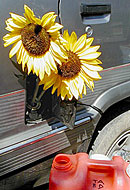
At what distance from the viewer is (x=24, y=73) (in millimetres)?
1351

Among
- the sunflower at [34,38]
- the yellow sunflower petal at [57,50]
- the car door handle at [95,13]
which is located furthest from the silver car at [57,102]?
the yellow sunflower petal at [57,50]

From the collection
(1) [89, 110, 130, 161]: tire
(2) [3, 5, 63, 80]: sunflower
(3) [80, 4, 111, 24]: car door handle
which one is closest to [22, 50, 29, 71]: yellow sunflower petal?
(2) [3, 5, 63, 80]: sunflower

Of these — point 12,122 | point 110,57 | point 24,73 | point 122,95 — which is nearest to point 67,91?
point 24,73

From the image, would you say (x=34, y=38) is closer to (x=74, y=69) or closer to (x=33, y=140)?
(x=74, y=69)

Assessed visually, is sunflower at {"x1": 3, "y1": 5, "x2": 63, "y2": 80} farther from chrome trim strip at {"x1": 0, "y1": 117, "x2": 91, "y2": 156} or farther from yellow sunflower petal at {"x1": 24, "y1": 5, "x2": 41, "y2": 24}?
chrome trim strip at {"x1": 0, "y1": 117, "x2": 91, "y2": 156}

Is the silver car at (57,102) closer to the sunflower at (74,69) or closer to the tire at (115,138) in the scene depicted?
the tire at (115,138)

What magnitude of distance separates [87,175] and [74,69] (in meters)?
0.68

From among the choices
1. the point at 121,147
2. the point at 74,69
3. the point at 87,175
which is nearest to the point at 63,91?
the point at 74,69

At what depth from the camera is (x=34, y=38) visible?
3.85 feet

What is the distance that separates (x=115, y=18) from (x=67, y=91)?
712 mm

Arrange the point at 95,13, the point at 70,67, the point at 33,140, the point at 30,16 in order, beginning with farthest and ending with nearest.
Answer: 1. the point at 95,13
2. the point at 33,140
3. the point at 70,67
4. the point at 30,16

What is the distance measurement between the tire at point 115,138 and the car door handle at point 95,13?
2.77 ft

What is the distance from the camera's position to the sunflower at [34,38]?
1150 millimetres

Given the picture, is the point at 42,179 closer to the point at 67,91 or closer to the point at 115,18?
the point at 67,91
